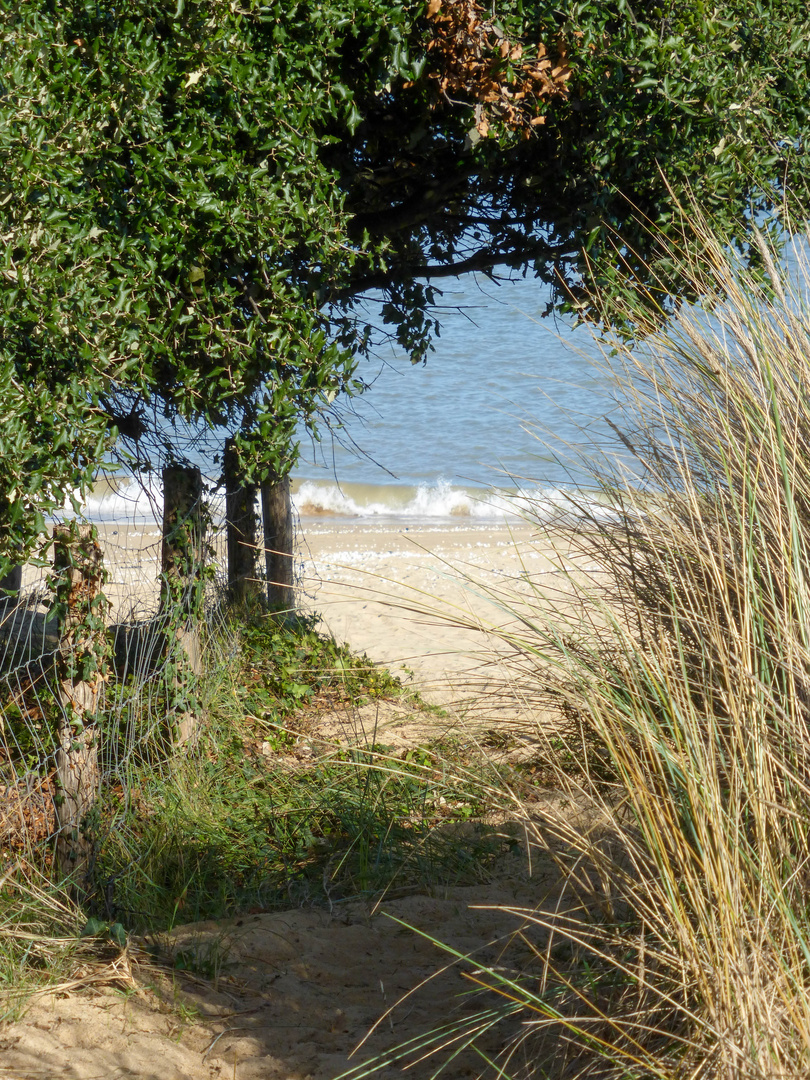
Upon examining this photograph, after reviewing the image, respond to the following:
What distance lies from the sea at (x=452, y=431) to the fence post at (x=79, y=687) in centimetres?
653

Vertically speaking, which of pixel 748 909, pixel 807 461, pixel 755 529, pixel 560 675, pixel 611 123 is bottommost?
pixel 748 909

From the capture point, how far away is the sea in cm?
1574

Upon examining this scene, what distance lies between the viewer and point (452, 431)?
19797mm

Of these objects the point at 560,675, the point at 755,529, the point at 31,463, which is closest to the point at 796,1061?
the point at 560,675

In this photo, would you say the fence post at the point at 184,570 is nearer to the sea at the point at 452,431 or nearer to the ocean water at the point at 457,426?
the sea at the point at 452,431

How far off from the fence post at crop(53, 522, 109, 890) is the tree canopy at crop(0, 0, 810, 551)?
612 millimetres

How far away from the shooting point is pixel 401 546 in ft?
43.0

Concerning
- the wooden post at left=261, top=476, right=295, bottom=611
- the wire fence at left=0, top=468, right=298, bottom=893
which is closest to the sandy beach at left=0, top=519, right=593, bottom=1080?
the wire fence at left=0, top=468, right=298, bottom=893

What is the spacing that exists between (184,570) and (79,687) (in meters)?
0.99

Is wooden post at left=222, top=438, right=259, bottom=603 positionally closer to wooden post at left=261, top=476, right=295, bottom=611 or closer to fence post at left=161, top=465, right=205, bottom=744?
wooden post at left=261, top=476, right=295, bottom=611

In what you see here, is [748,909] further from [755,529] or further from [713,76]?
[713,76]

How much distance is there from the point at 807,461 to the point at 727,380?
1.06 feet

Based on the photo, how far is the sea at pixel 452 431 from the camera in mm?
15742

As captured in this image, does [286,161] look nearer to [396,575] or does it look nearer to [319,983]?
[319,983]
